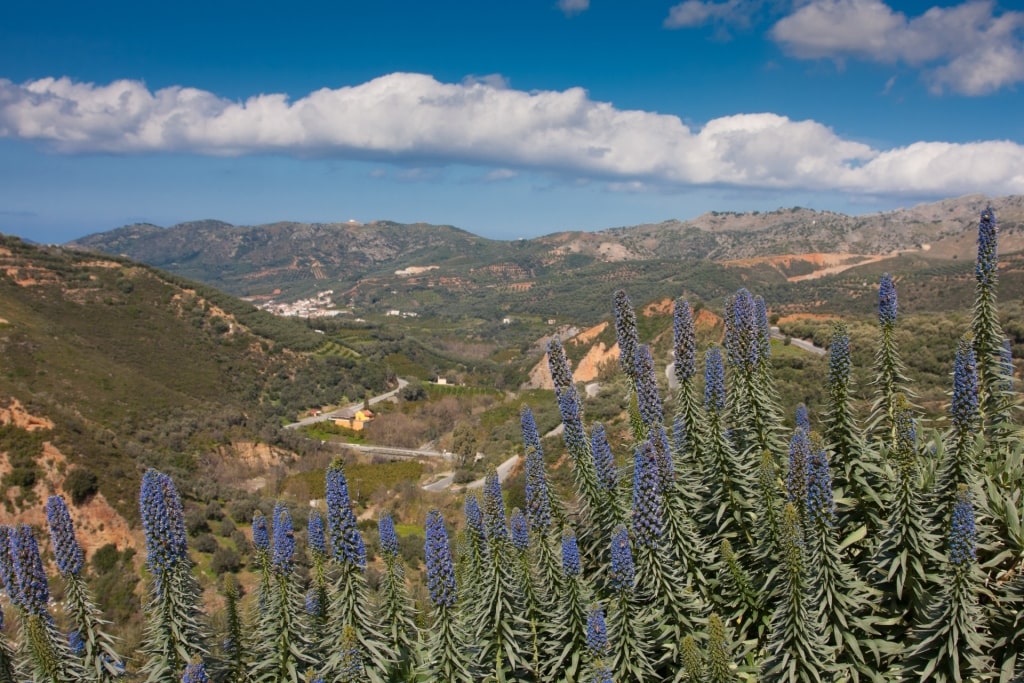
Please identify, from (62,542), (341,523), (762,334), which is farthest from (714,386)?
(62,542)

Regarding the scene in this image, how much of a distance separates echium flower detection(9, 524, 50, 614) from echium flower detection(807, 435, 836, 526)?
35.2ft

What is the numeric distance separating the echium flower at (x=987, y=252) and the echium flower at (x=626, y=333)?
500 centimetres

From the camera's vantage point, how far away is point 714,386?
31.9ft

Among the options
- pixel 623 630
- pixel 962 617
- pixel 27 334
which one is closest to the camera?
pixel 962 617

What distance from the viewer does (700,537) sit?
9547 millimetres

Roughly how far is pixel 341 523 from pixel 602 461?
4.09 metres

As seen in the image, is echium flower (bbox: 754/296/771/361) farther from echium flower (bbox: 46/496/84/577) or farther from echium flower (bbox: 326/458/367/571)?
echium flower (bbox: 46/496/84/577)

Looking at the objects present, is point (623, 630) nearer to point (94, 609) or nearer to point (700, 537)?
point (700, 537)

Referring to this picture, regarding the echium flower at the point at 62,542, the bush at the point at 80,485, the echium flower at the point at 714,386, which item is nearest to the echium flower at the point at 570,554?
the echium flower at the point at 714,386

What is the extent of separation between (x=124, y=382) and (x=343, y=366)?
59652 mm

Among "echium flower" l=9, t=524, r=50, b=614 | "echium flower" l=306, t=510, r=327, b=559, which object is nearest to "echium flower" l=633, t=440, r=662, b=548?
"echium flower" l=306, t=510, r=327, b=559

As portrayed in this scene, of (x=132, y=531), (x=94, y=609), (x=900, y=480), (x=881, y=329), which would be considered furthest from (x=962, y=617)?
(x=132, y=531)

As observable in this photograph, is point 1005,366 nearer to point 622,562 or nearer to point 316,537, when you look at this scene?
point 622,562

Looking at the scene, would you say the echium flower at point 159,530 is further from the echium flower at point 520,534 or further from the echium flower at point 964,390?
the echium flower at point 964,390
